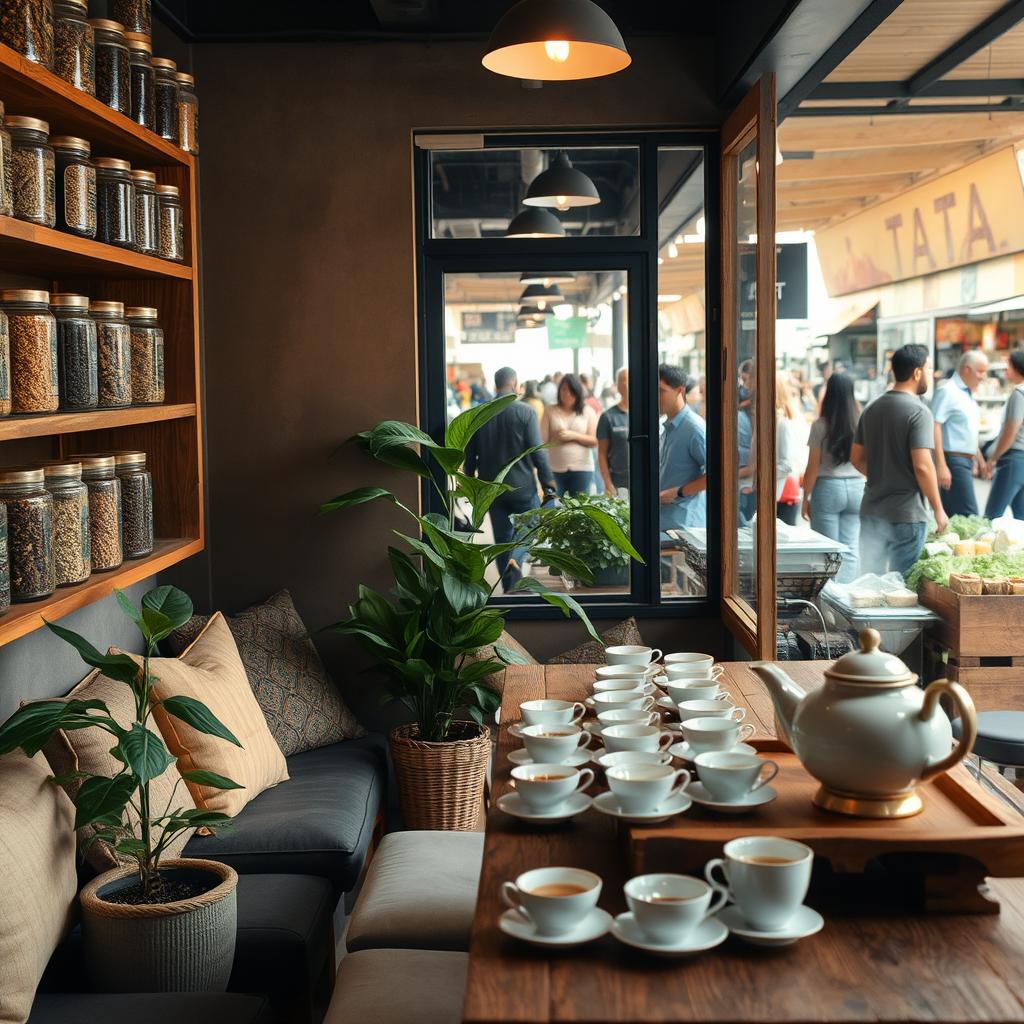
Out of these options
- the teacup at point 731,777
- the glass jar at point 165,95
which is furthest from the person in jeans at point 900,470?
the teacup at point 731,777

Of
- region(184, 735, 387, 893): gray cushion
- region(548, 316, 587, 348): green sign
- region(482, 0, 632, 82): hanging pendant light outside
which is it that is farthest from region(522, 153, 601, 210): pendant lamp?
region(184, 735, 387, 893): gray cushion

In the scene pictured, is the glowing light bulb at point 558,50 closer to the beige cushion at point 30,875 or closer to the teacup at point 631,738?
the teacup at point 631,738

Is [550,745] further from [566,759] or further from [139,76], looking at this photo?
[139,76]

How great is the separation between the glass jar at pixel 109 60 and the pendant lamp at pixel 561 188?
1.79 meters

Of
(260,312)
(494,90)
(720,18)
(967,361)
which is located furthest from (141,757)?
(967,361)

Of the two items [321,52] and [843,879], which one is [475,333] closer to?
[321,52]

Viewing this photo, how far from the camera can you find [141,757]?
2.22 metres

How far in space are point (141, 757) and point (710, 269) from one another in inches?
120

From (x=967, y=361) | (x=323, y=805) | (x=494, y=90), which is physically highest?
(x=494, y=90)

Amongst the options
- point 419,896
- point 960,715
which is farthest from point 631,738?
point 419,896

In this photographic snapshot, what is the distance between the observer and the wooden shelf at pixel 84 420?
218 centimetres

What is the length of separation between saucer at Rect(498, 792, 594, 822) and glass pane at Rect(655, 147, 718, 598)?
9.29ft

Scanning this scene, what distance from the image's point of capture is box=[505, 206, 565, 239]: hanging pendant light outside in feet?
14.6

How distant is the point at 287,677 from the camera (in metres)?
4.02
